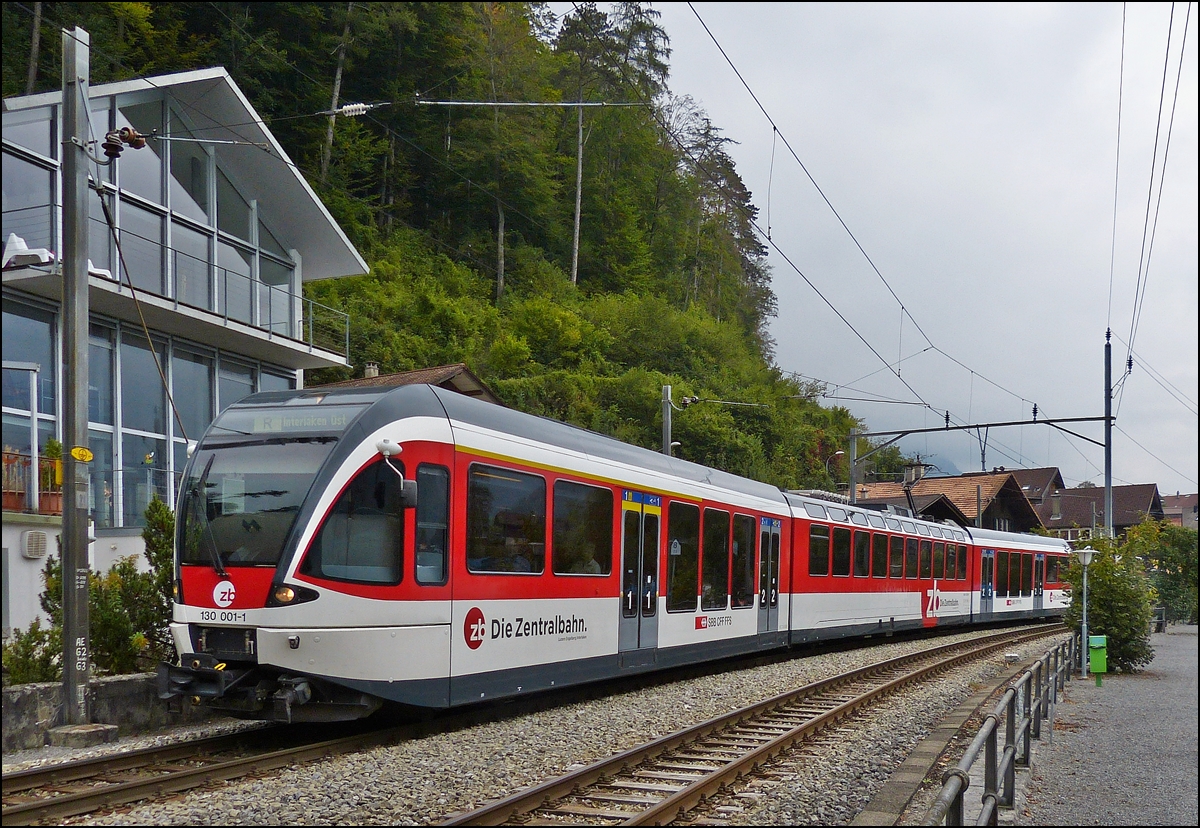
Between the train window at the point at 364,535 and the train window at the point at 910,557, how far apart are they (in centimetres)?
1778

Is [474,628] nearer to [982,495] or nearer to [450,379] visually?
[450,379]

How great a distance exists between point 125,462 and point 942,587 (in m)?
19.3

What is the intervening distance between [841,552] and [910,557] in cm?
466

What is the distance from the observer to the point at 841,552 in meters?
21.4

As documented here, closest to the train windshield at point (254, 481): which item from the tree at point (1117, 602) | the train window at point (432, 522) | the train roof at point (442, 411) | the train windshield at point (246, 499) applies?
the train windshield at point (246, 499)

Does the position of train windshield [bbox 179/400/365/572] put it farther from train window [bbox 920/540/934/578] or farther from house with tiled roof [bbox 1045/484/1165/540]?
house with tiled roof [bbox 1045/484/1165/540]

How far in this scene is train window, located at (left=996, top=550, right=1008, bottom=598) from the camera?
32.6 meters

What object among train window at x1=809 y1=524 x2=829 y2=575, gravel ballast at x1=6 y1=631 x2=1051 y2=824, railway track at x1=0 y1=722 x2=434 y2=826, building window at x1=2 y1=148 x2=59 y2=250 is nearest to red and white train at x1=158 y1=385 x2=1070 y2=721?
railway track at x1=0 y1=722 x2=434 y2=826

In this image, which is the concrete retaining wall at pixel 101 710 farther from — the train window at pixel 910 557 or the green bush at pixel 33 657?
the train window at pixel 910 557

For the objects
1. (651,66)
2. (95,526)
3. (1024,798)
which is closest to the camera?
(1024,798)

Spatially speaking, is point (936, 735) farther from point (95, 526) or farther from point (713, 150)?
point (713, 150)

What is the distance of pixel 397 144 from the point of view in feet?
153

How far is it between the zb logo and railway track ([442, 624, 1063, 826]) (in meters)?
1.96

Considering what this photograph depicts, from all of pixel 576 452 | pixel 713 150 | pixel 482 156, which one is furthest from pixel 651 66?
pixel 576 452
